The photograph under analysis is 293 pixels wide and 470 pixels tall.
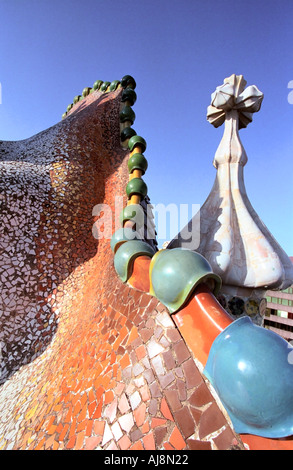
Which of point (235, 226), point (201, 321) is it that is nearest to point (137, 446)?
point (201, 321)

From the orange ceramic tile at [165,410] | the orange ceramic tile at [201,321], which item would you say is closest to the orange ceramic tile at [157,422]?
the orange ceramic tile at [165,410]

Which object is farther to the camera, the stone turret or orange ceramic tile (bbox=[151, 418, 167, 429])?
the stone turret

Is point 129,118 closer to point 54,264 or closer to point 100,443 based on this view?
point 54,264

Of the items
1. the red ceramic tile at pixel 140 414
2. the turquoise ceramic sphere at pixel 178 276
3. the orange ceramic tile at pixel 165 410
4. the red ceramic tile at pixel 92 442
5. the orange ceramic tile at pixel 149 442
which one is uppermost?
the turquoise ceramic sphere at pixel 178 276

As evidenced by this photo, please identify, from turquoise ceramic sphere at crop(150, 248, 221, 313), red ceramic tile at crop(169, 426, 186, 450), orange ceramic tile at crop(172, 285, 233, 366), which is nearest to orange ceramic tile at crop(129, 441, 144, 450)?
red ceramic tile at crop(169, 426, 186, 450)

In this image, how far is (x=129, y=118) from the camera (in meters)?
4.86

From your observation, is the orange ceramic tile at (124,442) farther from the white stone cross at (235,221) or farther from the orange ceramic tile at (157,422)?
the white stone cross at (235,221)

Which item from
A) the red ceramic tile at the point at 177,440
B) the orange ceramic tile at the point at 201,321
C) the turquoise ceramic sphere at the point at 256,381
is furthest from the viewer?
the orange ceramic tile at the point at 201,321

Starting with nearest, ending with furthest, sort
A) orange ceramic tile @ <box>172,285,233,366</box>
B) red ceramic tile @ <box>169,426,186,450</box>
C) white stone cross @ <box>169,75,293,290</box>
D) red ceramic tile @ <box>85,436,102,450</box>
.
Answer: red ceramic tile @ <box>169,426,186,450</box>
orange ceramic tile @ <box>172,285,233,366</box>
red ceramic tile @ <box>85,436,102,450</box>
white stone cross @ <box>169,75,293,290</box>

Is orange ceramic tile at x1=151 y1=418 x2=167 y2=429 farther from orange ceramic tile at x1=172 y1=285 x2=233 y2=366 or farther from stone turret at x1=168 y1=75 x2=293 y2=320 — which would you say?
stone turret at x1=168 y1=75 x2=293 y2=320

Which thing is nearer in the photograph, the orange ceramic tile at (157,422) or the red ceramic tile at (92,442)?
the orange ceramic tile at (157,422)

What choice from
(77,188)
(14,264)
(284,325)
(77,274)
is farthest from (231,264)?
(284,325)

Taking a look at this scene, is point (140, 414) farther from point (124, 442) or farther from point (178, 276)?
point (178, 276)

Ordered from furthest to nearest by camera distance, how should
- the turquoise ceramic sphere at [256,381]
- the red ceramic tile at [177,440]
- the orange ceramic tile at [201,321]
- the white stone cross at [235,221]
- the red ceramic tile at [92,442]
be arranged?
1. the white stone cross at [235,221]
2. the red ceramic tile at [92,442]
3. the orange ceramic tile at [201,321]
4. the red ceramic tile at [177,440]
5. the turquoise ceramic sphere at [256,381]
